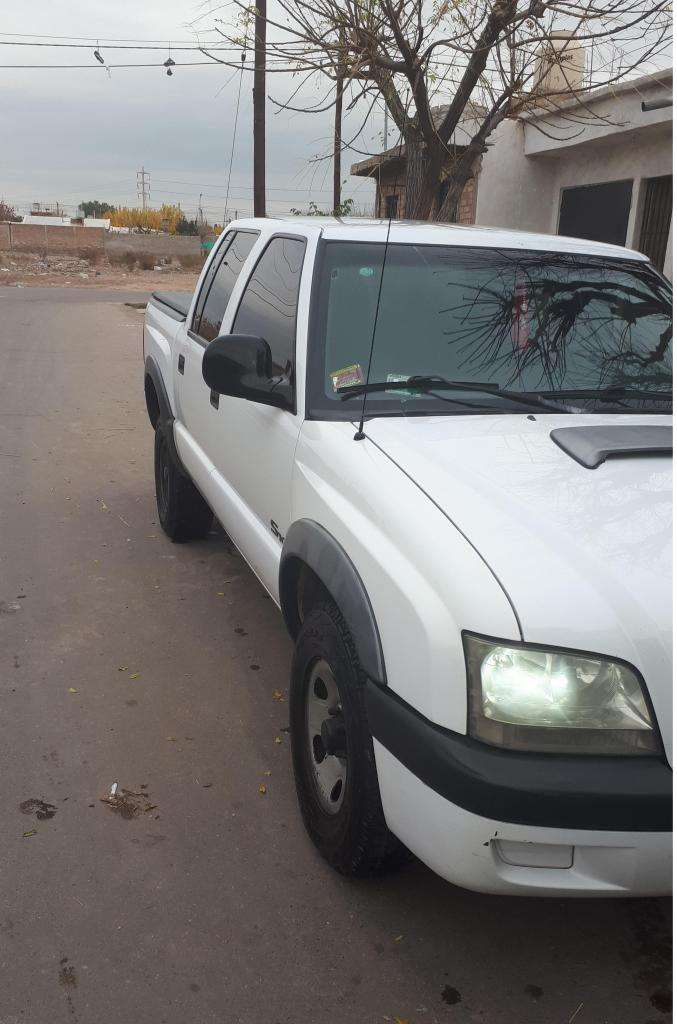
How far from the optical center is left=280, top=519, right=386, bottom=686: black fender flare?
2414mm

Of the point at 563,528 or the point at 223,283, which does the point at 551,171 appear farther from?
the point at 563,528

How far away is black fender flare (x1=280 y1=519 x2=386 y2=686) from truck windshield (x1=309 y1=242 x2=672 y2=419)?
0.49 meters

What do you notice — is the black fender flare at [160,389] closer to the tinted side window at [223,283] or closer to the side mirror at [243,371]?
the tinted side window at [223,283]

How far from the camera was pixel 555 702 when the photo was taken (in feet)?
6.85

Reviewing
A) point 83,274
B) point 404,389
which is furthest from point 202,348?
point 83,274

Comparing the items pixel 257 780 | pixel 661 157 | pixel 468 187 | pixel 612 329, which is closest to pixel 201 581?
pixel 257 780

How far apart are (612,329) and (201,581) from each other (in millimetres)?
2813

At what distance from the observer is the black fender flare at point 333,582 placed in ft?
7.92

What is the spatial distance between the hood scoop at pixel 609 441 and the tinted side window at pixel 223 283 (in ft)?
7.24

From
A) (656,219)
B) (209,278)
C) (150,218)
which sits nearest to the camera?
(209,278)

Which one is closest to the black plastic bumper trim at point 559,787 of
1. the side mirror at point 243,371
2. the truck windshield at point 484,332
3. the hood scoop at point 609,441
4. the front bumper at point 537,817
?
the front bumper at point 537,817

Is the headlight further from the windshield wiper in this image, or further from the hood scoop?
the windshield wiper

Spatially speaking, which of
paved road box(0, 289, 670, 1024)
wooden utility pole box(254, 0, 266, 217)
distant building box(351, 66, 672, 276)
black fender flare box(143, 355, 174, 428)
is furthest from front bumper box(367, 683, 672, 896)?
wooden utility pole box(254, 0, 266, 217)

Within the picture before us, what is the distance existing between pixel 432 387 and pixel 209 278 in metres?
2.35
